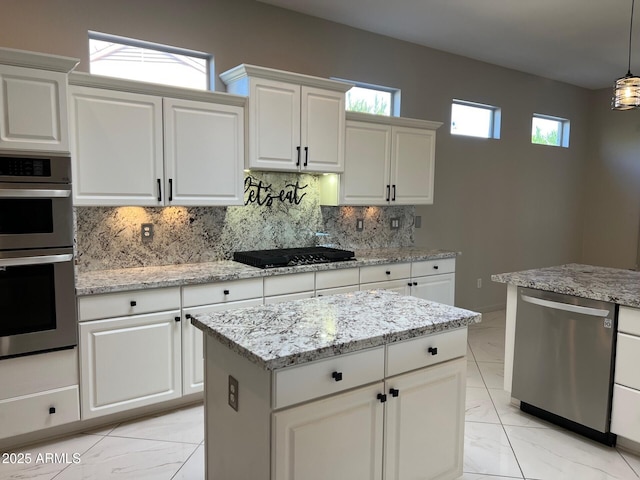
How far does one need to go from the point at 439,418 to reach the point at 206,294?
173 cm

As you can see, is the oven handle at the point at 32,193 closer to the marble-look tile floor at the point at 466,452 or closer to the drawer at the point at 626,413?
the marble-look tile floor at the point at 466,452

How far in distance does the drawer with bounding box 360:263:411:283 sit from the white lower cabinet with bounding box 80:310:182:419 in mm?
1604

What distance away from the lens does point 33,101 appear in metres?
2.47

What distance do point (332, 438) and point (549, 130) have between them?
614cm

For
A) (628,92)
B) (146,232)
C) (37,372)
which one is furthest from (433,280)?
(37,372)

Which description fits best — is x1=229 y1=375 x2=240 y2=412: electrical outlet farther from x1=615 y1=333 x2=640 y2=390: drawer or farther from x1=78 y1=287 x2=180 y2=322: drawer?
x1=615 y1=333 x2=640 y2=390: drawer

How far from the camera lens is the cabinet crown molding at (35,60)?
2.38 m

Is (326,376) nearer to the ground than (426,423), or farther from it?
farther from it

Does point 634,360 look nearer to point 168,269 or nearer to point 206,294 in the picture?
point 206,294

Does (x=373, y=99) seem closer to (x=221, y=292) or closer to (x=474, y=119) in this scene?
(x=474, y=119)

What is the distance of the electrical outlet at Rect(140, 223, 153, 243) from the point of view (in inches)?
133

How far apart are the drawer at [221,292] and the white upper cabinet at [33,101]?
1.14 m

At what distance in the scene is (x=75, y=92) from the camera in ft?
9.12

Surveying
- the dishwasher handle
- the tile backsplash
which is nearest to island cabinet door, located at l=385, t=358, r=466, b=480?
the dishwasher handle
